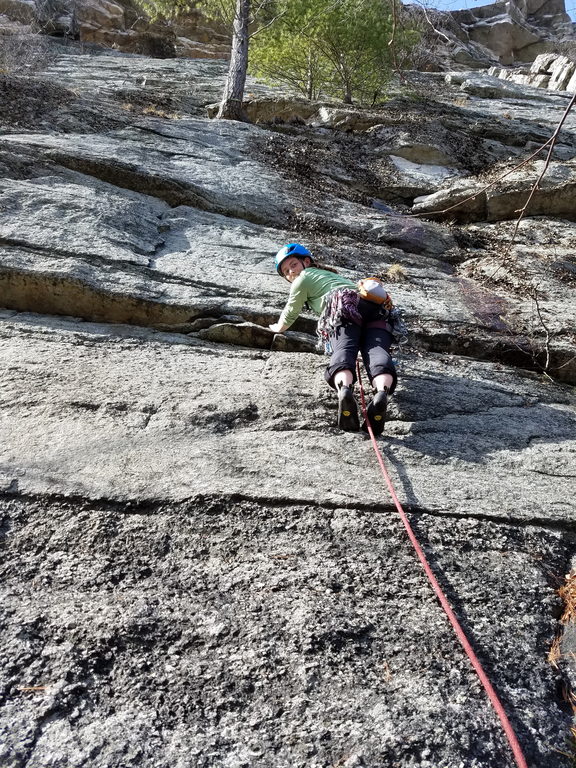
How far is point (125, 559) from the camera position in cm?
262

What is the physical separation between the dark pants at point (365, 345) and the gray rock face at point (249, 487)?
1.27 feet

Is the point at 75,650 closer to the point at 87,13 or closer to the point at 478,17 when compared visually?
the point at 87,13

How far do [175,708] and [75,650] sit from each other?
1.63 feet

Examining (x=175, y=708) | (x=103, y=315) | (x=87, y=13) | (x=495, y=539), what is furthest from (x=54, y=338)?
(x=87, y=13)

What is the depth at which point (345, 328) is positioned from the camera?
412cm

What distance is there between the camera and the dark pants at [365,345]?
12.6 feet

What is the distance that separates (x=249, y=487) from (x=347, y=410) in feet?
3.08

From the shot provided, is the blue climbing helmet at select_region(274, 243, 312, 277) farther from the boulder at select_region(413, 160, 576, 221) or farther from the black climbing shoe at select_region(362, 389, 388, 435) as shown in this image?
the boulder at select_region(413, 160, 576, 221)

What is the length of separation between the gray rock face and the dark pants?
386 millimetres

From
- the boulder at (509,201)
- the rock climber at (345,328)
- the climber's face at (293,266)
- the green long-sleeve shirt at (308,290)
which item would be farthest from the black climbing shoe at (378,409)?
the boulder at (509,201)

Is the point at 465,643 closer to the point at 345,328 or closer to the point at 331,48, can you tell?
the point at 345,328

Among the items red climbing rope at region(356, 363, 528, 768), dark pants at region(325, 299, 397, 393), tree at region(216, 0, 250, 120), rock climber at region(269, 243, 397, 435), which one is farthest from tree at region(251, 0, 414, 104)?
red climbing rope at region(356, 363, 528, 768)

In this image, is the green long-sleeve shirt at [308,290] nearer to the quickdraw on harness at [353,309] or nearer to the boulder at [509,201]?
the quickdraw on harness at [353,309]

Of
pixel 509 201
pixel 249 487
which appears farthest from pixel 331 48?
pixel 249 487
